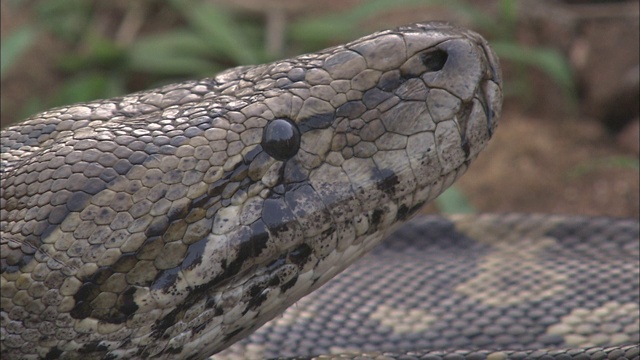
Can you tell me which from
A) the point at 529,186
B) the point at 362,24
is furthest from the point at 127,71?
the point at 529,186

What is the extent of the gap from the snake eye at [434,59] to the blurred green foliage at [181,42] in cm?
312

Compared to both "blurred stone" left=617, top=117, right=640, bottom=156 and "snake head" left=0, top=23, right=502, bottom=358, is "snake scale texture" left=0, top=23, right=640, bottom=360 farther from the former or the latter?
"blurred stone" left=617, top=117, right=640, bottom=156

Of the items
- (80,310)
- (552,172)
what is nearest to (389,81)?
(80,310)

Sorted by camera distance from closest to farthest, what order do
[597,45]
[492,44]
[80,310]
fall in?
[80,310], [492,44], [597,45]

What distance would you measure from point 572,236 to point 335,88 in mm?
1721

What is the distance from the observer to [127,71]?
20.2ft

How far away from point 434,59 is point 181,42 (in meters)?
3.86

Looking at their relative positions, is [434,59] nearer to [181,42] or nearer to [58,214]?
[58,214]

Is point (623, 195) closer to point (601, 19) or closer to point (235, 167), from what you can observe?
point (601, 19)

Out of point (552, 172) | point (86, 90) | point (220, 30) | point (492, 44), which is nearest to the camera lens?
point (552, 172)

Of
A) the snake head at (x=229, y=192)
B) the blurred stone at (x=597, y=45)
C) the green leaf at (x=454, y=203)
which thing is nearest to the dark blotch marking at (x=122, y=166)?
the snake head at (x=229, y=192)

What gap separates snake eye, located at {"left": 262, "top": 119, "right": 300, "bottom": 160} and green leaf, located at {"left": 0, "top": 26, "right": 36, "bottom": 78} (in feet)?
11.9

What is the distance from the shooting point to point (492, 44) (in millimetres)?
5746

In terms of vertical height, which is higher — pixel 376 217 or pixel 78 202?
pixel 78 202
